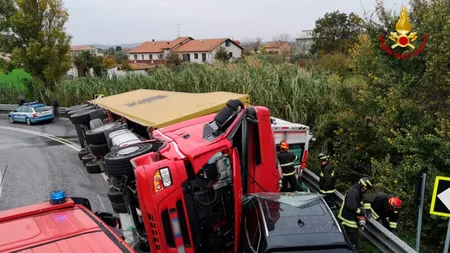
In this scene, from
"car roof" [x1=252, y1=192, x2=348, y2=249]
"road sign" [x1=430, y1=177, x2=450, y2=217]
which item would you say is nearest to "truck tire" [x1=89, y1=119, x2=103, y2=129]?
"car roof" [x1=252, y1=192, x2=348, y2=249]

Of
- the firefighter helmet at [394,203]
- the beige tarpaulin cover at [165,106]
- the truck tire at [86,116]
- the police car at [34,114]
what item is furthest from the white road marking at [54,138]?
the firefighter helmet at [394,203]

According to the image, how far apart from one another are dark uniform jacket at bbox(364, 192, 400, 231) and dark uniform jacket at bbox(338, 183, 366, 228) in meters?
0.26

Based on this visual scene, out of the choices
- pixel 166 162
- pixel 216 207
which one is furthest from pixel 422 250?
pixel 166 162

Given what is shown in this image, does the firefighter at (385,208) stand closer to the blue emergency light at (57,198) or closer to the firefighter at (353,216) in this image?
the firefighter at (353,216)

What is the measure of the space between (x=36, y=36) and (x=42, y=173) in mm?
15028

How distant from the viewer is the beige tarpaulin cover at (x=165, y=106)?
6840mm

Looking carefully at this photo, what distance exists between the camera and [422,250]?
569cm

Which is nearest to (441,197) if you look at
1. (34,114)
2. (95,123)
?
(95,123)

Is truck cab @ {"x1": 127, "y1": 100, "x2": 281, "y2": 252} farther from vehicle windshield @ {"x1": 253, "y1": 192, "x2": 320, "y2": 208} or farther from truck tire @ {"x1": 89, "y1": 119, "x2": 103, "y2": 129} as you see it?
truck tire @ {"x1": 89, "y1": 119, "x2": 103, "y2": 129}

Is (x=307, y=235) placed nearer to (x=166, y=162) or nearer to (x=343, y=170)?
(x=166, y=162)

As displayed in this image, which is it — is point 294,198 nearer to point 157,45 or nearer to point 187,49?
point 187,49

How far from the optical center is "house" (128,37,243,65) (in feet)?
200

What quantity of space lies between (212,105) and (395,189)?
141 inches

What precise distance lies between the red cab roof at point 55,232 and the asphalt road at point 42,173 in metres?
3.86
